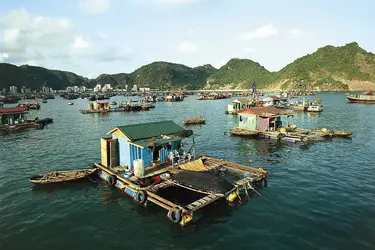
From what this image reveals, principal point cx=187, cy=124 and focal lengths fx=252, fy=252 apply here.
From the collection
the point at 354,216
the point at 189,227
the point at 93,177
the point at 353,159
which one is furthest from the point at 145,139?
the point at 353,159

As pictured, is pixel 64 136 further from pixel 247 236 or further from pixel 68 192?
pixel 247 236

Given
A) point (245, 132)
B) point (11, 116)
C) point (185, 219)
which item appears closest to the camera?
point (185, 219)

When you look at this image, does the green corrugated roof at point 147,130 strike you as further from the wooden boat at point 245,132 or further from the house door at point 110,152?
the wooden boat at point 245,132

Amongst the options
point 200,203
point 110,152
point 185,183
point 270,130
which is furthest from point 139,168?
point 270,130

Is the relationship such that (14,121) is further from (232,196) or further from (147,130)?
(232,196)

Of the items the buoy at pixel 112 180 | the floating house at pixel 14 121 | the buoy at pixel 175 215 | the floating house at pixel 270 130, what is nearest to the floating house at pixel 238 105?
the floating house at pixel 270 130

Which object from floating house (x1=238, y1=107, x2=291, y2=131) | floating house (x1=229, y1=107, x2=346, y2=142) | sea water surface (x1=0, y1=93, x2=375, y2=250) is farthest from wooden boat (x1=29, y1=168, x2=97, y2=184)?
floating house (x1=238, y1=107, x2=291, y2=131)

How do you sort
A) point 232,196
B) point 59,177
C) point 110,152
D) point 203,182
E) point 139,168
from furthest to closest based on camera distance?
1. point 110,152
2. point 59,177
3. point 139,168
4. point 232,196
5. point 203,182

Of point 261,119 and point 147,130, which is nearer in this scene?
point 147,130
